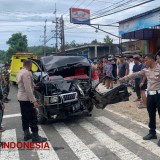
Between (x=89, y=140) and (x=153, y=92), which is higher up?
(x=153, y=92)

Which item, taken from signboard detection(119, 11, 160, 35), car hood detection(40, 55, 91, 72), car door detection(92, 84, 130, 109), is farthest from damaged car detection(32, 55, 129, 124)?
signboard detection(119, 11, 160, 35)

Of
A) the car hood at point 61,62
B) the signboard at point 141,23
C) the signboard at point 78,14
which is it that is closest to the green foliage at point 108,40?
the signboard at point 78,14

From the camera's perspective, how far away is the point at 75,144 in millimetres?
5645

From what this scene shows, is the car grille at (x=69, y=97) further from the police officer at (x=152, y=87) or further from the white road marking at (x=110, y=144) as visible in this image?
the police officer at (x=152, y=87)

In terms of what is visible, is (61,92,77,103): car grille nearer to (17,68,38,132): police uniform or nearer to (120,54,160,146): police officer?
(17,68,38,132): police uniform

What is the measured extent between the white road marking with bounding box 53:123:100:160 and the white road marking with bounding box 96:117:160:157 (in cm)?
112

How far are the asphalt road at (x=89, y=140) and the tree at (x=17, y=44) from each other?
5817 cm

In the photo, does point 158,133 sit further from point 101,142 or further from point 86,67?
point 86,67

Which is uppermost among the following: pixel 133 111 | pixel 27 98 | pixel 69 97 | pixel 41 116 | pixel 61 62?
pixel 61 62

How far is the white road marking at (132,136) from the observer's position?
517cm

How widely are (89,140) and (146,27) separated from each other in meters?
10.9

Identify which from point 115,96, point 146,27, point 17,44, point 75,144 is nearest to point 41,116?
point 75,144

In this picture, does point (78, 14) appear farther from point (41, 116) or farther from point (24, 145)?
point (24, 145)

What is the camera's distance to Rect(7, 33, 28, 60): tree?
64250 mm
